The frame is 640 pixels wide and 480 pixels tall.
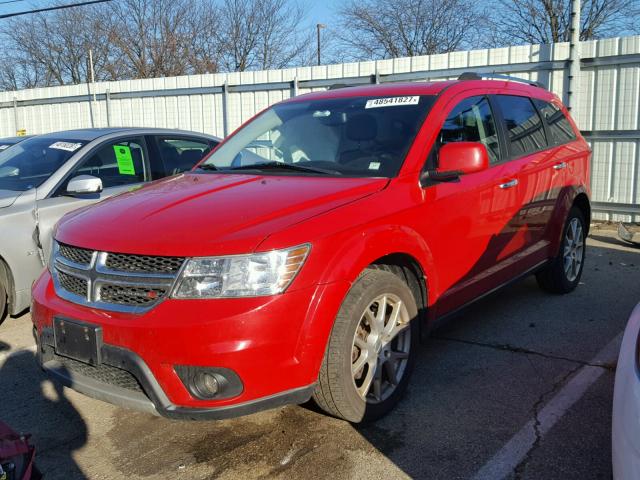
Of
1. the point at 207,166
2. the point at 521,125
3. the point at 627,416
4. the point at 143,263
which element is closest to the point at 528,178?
the point at 521,125

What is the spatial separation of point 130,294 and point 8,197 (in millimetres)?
2795

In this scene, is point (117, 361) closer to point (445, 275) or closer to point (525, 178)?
point (445, 275)

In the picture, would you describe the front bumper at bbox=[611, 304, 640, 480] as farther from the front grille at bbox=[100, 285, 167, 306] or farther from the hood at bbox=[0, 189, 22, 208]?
the hood at bbox=[0, 189, 22, 208]

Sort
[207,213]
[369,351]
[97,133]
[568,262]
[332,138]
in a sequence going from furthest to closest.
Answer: [97,133] → [568,262] → [332,138] → [369,351] → [207,213]

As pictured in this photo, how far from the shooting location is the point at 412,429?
317 cm

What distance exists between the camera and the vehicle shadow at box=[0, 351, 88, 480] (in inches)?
117

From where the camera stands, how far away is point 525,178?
4445mm

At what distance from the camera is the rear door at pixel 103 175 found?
16.2 feet

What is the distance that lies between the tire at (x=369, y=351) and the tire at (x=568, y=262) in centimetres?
236

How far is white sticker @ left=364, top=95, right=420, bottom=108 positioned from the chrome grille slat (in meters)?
1.93

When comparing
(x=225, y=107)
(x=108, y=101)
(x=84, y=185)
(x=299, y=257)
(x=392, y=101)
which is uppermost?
(x=108, y=101)

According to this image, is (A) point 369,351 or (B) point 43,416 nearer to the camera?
(A) point 369,351

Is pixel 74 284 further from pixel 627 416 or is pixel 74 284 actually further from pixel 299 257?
pixel 627 416

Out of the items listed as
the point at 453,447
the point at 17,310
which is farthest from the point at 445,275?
the point at 17,310
